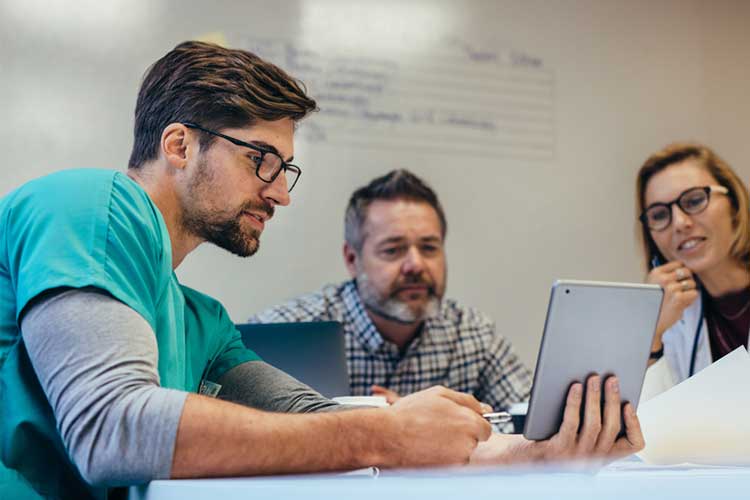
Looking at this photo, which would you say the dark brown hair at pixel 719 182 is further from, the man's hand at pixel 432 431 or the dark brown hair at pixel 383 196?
the man's hand at pixel 432 431

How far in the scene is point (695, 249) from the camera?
2.23 meters

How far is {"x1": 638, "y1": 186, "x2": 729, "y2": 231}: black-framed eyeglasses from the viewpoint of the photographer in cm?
225

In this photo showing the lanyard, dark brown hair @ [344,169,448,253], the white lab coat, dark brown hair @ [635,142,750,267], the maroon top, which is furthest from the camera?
dark brown hair @ [344,169,448,253]

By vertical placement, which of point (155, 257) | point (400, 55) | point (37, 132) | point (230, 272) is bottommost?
point (230, 272)

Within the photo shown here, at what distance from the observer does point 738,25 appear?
3229 mm

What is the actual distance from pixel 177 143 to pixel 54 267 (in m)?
0.40

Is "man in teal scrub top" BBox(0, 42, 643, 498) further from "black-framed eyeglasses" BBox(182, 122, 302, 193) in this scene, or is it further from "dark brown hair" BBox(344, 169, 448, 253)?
"dark brown hair" BBox(344, 169, 448, 253)

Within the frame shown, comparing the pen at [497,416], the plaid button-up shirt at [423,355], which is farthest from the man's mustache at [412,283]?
the pen at [497,416]

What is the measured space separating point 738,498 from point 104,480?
0.54m

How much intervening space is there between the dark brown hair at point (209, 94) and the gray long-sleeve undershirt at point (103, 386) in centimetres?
43

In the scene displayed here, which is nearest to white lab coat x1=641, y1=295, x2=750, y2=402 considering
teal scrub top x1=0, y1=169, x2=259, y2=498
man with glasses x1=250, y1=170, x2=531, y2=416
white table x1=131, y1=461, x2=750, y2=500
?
man with glasses x1=250, y1=170, x2=531, y2=416

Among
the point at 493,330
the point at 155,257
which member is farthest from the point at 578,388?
the point at 493,330

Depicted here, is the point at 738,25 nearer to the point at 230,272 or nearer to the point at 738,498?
the point at 230,272

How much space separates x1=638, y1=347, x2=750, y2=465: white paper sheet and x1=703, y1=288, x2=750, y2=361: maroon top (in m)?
1.05
